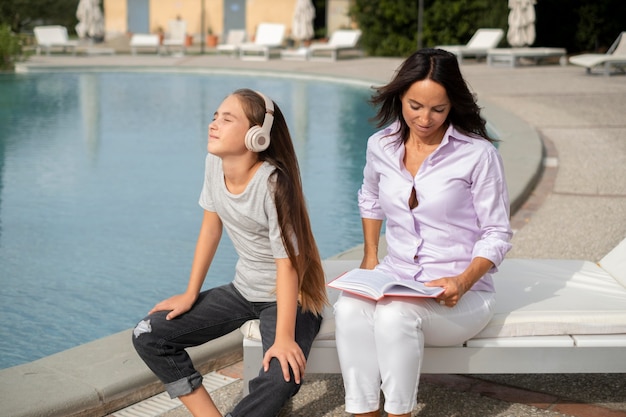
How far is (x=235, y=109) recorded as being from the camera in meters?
2.91

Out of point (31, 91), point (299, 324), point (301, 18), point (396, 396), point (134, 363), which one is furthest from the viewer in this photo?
point (301, 18)

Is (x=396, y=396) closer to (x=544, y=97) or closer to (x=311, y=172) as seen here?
(x=311, y=172)

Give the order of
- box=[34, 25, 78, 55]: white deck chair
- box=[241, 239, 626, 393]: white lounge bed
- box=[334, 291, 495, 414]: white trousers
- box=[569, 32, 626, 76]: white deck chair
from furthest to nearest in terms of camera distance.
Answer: box=[34, 25, 78, 55]: white deck chair
box=[569, 32, 626, 76]: white deck chair
box=[241, 239, 626, 393]: white lounge bed
box=[334, 291, 495, 414]: white trousers

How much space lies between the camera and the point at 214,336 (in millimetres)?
3016

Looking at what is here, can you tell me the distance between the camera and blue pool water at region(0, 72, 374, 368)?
5.33 m

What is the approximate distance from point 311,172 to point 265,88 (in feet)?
31.1

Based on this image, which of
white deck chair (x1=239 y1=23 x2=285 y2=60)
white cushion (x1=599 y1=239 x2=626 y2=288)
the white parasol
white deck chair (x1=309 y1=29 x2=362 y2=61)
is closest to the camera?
white cushion (x1=599 y1=239 x2=626 y2=288)

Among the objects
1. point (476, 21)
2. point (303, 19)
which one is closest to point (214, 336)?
point (476, 21)

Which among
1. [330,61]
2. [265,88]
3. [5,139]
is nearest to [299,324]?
[5,139]

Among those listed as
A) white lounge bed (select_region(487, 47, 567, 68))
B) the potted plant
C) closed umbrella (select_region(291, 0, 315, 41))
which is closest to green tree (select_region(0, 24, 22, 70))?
closed umbrella (select_region(291, 0, 315, 41))

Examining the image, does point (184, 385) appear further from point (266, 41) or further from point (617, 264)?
point (266, 41)

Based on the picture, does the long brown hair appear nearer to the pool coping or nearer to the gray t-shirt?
the gray t-shirt

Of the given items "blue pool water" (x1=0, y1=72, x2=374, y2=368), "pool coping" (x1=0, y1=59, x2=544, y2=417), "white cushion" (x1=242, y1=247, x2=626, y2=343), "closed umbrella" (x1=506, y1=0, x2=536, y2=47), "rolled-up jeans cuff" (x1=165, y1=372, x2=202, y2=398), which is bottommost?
"blue pool water" (x1=0, y1=72, x2=374, y2=368)

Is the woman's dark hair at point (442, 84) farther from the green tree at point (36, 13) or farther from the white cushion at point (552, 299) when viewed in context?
the green tree at point (36, 13)
